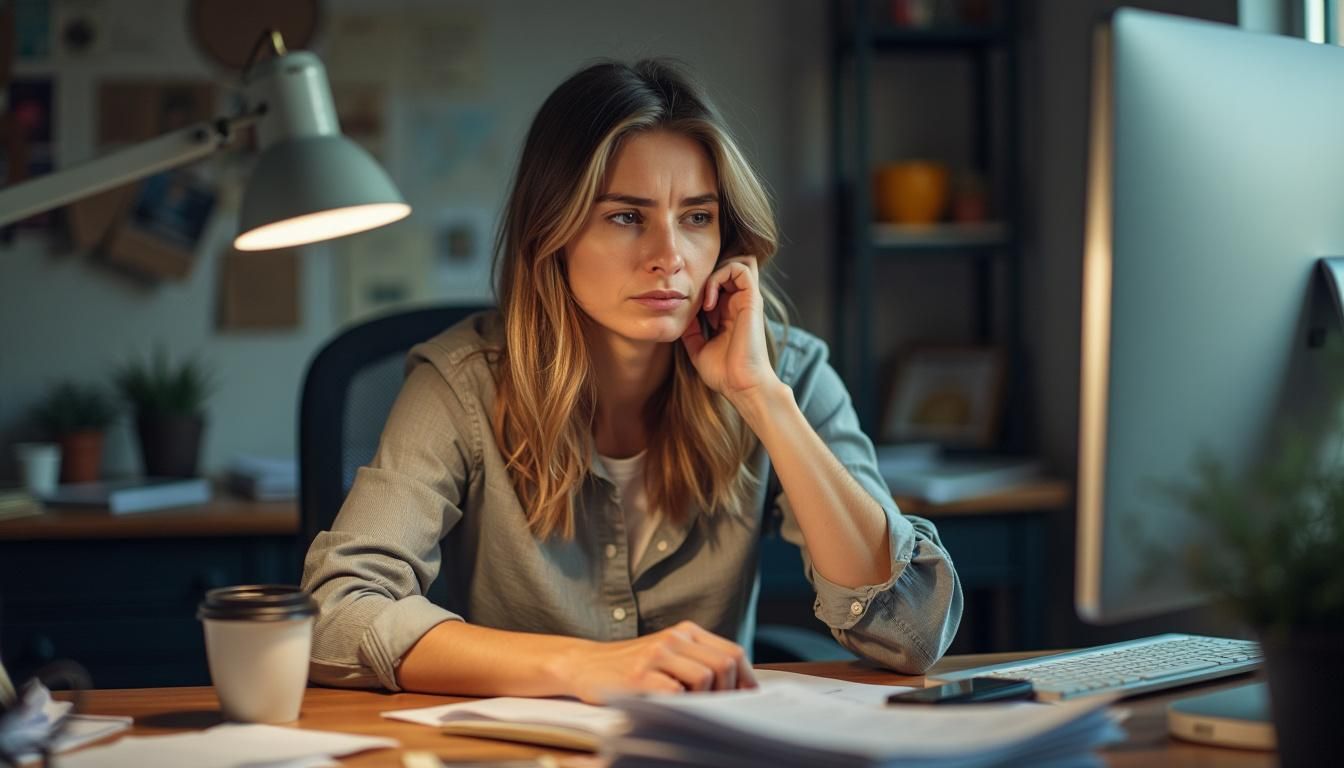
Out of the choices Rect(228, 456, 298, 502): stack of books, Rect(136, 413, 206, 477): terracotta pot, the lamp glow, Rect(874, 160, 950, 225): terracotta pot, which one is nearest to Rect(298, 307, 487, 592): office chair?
the lamp glow

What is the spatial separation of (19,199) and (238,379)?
5.61ft

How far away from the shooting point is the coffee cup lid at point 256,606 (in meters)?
1.03

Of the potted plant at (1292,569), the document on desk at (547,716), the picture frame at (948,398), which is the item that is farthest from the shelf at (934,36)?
the potted plant at (1292,569)

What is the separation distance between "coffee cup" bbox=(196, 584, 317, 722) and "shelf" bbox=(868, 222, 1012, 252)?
76.0 inches

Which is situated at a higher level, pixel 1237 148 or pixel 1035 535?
pixel 1237 148

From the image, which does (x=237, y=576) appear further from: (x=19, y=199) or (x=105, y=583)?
(x=19, y=199)

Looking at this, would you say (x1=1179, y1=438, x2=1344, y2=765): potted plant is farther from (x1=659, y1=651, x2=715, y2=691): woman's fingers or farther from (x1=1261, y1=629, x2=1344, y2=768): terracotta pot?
(x1=659, y1=651, x2=715, y2=691): woman's fingers

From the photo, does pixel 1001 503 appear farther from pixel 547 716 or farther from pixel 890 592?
pixel 547 716

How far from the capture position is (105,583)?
2312mm

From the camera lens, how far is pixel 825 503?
4.60 feet

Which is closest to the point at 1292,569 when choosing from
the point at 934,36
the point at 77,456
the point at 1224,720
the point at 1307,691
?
the point at 1307,691

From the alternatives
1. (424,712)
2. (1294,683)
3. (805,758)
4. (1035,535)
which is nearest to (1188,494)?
(1294,683)

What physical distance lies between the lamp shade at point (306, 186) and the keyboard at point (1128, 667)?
2.24ft

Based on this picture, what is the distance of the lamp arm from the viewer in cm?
121
